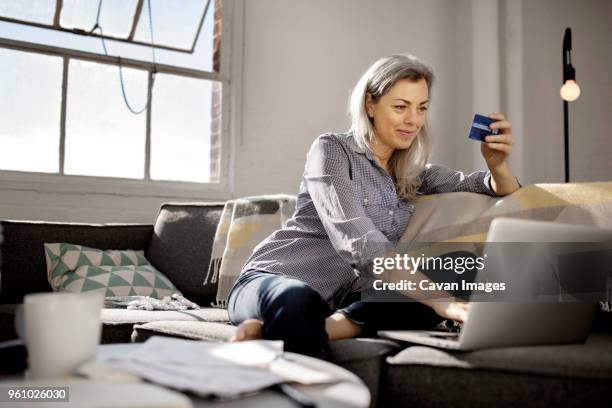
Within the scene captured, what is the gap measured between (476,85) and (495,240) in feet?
10.6

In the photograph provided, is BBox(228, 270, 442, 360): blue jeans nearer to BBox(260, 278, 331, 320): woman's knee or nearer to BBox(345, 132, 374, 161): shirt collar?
BBox(260, 278, 331, 320): woman's knee

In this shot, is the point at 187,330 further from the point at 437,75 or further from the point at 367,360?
the point at 437,75

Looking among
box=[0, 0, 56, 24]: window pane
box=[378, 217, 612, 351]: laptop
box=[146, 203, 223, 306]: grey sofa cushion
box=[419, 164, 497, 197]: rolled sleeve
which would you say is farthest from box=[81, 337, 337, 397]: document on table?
box=[0, 0, 56, 24]: window pane

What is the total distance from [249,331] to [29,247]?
5.20 ft

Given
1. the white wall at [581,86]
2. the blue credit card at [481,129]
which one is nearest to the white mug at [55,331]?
the blue credit card at [481,129]

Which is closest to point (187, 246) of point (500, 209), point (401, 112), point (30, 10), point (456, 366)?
point (401, 112)

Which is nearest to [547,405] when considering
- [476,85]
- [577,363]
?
[577,363]

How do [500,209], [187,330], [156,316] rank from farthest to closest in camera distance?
[156,316]
[500,209]
[187,330]

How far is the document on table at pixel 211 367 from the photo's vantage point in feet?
2.66

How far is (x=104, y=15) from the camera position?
3.27 m

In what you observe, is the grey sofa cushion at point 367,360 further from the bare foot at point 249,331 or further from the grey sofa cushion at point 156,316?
the grey sofa cushion at point 156,316

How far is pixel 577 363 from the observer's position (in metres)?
1.13

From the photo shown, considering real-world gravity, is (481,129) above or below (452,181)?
above

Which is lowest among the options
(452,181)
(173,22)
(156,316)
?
(156,316)
